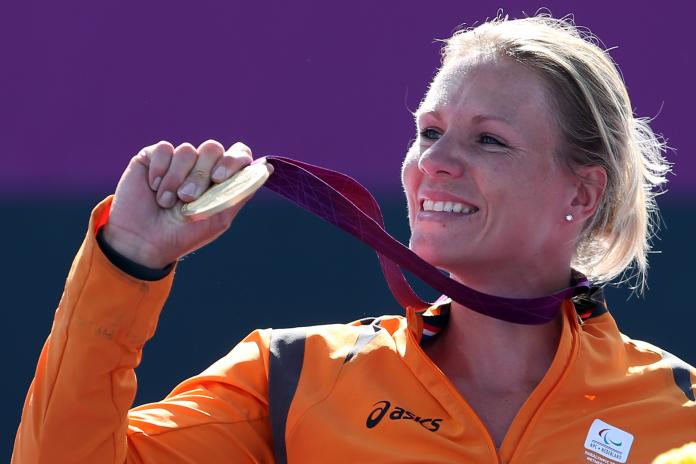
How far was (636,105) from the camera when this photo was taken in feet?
11.2

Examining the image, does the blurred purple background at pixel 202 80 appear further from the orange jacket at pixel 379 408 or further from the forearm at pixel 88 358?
the forearm at pixel 88 358

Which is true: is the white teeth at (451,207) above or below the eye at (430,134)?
below

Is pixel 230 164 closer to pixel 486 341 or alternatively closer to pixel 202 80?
pixel 486 341

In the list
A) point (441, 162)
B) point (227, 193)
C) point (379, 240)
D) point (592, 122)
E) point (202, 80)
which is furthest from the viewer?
point (202, 80)

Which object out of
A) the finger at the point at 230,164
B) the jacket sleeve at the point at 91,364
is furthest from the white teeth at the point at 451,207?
the jacket sleeve at the point at 91,364

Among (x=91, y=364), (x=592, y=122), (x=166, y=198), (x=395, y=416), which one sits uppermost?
(x=592, y=122)

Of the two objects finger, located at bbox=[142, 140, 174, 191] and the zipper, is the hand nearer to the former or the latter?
finger, located at bbox=[142, 140, 174, 191]

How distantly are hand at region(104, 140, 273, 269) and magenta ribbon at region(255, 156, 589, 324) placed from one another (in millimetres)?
154

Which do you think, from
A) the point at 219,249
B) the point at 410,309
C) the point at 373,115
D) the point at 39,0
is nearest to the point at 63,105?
the point at 39,0

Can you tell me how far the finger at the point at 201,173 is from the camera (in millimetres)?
1595

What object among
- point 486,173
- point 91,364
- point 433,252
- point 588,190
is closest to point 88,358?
point 91,364

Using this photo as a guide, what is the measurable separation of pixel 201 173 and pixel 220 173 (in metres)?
0.03

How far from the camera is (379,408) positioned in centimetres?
193

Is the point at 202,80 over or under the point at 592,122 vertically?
under
